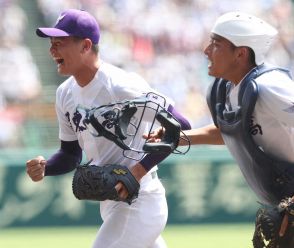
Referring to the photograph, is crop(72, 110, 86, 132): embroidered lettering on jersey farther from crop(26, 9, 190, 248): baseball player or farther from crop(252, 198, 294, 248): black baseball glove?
crop(252, 198, 294, 248): black baseball glove

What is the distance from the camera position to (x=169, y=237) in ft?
37.3

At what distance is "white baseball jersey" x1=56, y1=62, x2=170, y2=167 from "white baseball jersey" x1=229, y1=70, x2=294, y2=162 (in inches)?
25.6

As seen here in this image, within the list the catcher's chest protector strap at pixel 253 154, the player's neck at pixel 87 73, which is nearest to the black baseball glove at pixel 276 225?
the catcher's chest protector strap at pixel 253 154

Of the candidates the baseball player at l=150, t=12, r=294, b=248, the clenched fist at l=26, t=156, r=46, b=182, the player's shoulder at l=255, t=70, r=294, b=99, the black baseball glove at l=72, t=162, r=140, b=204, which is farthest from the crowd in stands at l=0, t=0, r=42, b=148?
the player's shoulder at l=255, t=70, r=294, b=99

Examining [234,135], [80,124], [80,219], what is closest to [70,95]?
[80,124]

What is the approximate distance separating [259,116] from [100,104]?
1057 millimetres

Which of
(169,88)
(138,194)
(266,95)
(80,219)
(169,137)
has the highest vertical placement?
(266,95)

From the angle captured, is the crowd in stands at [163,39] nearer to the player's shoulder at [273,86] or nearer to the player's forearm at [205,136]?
the player's forearm at [205,136]

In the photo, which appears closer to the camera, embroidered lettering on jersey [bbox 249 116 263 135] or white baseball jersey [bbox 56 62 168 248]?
embroidered lettering on jersey [bbox 249 116 263 135]

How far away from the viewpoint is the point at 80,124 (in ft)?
18.7

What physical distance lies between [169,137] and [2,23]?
28.1 feet

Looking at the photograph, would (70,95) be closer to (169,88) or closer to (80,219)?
(80,219)

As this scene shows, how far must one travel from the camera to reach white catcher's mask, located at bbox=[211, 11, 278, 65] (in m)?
5.23

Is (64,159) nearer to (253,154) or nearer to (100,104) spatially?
(100,104)
